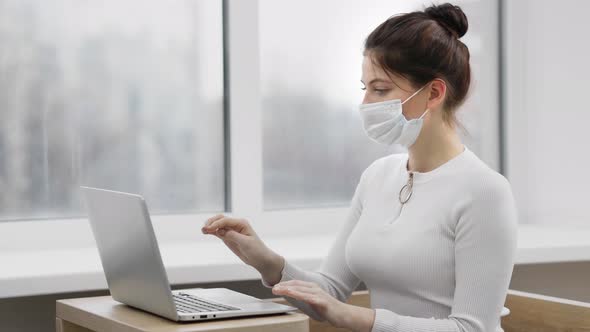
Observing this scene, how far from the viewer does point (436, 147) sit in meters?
1.68

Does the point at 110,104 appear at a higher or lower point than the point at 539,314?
higher

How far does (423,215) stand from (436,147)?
0.47ft

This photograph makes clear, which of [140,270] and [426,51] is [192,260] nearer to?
[140,270]

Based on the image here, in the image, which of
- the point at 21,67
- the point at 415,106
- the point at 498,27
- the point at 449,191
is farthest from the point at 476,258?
the point at 498,27

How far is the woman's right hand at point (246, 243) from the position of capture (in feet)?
5.35

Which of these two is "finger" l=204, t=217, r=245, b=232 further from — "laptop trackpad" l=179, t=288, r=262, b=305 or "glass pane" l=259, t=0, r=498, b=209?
"glass pane" l=259, t=0, r=498, b=209

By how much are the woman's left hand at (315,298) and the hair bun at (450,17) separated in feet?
1.94

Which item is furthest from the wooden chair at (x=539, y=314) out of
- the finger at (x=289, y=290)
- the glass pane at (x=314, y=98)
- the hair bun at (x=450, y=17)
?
the glass pane at (x=314, y=98)

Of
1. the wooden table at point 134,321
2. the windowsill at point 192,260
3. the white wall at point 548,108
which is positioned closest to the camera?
the wooden table at point 134,321

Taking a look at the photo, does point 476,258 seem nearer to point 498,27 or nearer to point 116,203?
point 116,203

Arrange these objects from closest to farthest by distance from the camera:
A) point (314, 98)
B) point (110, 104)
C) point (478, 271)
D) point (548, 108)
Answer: point (478, 271) < point (110, 104) < point (314, 98) < point (548, 108)

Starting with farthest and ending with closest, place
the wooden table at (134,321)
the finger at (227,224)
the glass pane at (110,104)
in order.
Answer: the glass pane at (110,104) < the finger at (227,224) < the wooden table at (134,321)

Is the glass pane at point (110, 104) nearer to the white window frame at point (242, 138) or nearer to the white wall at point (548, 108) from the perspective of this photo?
the white window frame at point (242, 138)

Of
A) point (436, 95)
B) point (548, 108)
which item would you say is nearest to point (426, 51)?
point (436, 95)
